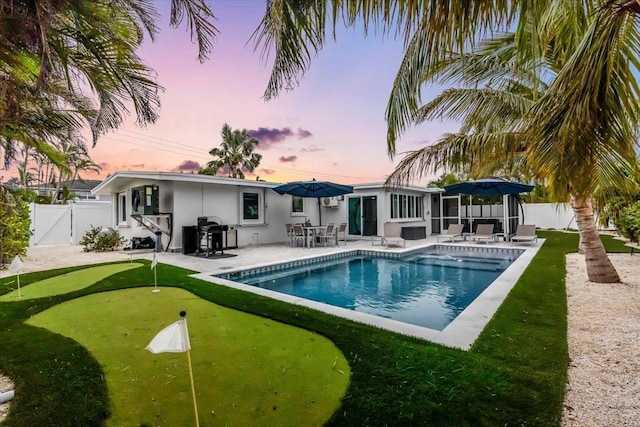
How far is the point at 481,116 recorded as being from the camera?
7031mm

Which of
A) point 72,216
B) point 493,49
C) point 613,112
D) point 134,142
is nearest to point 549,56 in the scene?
point 493,49

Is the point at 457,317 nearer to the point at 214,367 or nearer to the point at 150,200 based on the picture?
the point at 214,367

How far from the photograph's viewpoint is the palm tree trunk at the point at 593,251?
7.12 metres

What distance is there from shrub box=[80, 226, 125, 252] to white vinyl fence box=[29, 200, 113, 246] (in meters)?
2.94

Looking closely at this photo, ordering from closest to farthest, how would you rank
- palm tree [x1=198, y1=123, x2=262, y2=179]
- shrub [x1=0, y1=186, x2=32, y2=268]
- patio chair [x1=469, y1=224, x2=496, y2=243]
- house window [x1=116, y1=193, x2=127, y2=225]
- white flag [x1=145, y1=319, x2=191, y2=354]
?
white flag [x1=145, y1=319, x2=191, y2=354], shrub [x1=0, y1=186, x2=32, y2=268], patio chair [x1=469, y1=224, x2=496, y2=243], house window [x1=116, y1=193, x2=127, y2=225], palm tree [x1=198, y1=123, x2=262, y2=179]

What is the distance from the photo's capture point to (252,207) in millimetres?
15570

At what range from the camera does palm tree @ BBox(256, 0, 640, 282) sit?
1949mm

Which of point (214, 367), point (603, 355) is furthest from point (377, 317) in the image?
point (603, 355)

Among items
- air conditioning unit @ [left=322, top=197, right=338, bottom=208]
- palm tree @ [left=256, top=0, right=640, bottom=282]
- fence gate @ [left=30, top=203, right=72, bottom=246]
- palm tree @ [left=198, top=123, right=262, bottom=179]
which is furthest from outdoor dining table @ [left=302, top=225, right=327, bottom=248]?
palm tree @ [left=198, top=123, right=262, bottom=179]

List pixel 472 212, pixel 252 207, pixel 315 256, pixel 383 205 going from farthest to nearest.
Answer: pixel 472 212 → pixel 383 205 → pixel 252 207 → pixel 315 256

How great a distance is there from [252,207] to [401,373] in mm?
13081

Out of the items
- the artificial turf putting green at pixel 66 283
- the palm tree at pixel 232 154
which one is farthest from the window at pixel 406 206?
the palm tree at pixel 232 154

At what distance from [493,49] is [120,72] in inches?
229

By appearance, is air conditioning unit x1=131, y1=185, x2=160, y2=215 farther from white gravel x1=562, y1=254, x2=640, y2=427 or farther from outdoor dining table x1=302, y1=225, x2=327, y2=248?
white gravel x1=562, y1=254, x2=640, y2=427
